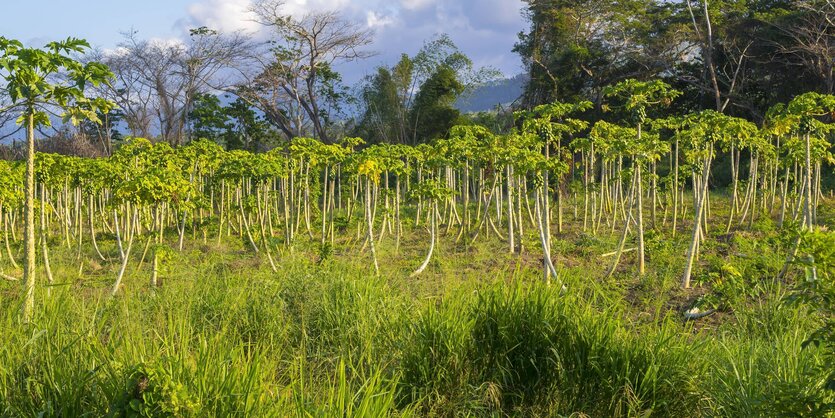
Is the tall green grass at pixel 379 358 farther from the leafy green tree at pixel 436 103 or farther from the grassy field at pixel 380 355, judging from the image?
the leafy green tree at pixel 436 103

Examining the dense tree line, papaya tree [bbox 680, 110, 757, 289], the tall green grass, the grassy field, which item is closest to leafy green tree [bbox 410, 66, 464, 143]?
the dense tree line

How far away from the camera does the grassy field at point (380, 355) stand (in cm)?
316

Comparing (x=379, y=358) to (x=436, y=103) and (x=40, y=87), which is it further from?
(x=436, y=103)

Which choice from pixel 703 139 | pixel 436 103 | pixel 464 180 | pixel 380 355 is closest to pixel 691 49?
pixel 436 103

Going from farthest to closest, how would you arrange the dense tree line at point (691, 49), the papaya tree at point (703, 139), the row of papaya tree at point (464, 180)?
the dense tree line at point (691, 49) < the row of papaya tree at point (464, 180) < the papaya tree at point (703, 139)

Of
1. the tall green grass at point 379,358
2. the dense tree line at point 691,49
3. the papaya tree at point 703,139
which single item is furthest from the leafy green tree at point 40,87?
the dense tree line at point 691,49

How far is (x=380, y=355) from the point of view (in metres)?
4.60

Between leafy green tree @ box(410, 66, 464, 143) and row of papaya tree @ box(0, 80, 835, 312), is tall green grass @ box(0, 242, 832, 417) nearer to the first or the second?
row of papaya tree @ box(0, 80, 835, 312)

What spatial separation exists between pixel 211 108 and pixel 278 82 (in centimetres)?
304

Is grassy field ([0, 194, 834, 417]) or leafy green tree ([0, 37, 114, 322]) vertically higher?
leafy green tree ([0, 37, 114, 322])

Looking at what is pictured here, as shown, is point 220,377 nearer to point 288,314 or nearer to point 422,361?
point 422,361

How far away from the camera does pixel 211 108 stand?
2702 cm

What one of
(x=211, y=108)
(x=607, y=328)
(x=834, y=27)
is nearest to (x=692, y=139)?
(x=607, y=328)

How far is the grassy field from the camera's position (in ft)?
10.4
